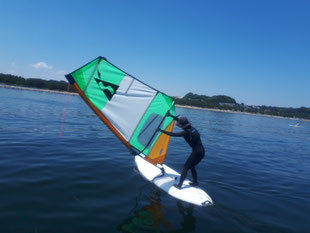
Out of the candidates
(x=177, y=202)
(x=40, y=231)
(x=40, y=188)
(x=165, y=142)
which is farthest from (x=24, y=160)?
(x=177, y=202)

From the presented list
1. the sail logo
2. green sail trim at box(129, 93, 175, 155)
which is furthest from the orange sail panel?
the sail logo

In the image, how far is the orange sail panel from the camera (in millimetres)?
7320

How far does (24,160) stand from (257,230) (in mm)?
8608

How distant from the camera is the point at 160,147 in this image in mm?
7367

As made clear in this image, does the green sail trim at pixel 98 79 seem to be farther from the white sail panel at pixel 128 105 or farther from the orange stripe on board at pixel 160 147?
the orange stripe on board at pixel 160 147

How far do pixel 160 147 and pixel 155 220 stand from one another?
109 inches

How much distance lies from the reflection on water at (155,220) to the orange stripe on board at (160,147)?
179cm

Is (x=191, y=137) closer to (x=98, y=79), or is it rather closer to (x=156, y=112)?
(x=156, y=112)

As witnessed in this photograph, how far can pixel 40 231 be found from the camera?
13.9 feet

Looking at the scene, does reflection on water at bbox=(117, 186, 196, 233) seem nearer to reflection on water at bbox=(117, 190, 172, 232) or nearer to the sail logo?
reflection on water at bbox=(117, 190, 172, 232)

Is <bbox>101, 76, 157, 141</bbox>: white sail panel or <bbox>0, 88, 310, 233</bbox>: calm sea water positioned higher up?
<bbox>101, 76, 157, 141</bbox>: white sail panel

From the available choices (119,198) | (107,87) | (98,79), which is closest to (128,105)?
(107,87)

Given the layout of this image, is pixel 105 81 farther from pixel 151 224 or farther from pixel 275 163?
pixel 275 163

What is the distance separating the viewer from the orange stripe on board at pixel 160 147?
7320mm
